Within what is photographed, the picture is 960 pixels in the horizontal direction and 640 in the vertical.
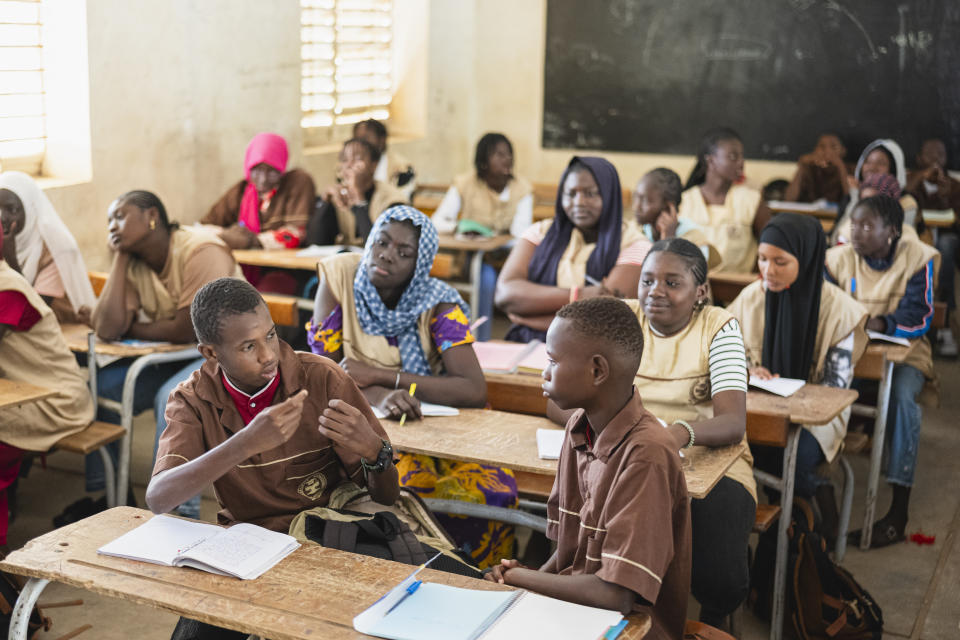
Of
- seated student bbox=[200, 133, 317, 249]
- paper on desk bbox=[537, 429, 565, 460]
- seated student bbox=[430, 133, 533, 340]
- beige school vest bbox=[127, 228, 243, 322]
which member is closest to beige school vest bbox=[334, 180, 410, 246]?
seated student bbox=[200, 133, 317, 249]

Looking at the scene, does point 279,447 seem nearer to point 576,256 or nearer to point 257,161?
point 576,256

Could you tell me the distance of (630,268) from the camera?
4.11 meters

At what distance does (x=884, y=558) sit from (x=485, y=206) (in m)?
3.64

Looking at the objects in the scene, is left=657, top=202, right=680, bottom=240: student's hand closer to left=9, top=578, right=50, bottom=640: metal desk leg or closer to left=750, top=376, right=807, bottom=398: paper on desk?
left=750, top=376, right=807, bottom=398: paper on desk

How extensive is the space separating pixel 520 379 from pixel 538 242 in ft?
3.53

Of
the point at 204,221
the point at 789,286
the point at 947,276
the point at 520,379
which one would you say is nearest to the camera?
the point at 520,379

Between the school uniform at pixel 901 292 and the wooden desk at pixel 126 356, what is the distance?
2733mm

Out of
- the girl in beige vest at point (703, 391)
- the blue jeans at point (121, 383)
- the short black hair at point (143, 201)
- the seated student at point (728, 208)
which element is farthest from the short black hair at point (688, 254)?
the seated student at point (728, 208)

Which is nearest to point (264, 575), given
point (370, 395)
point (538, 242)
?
point (370, 395)

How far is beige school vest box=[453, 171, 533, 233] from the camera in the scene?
Result: 675 cm

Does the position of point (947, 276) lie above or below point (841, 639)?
above

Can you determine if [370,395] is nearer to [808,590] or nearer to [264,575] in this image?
[264,575]

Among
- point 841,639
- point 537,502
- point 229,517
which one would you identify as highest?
point 229,517

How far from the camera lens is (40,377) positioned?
3.56 meters
